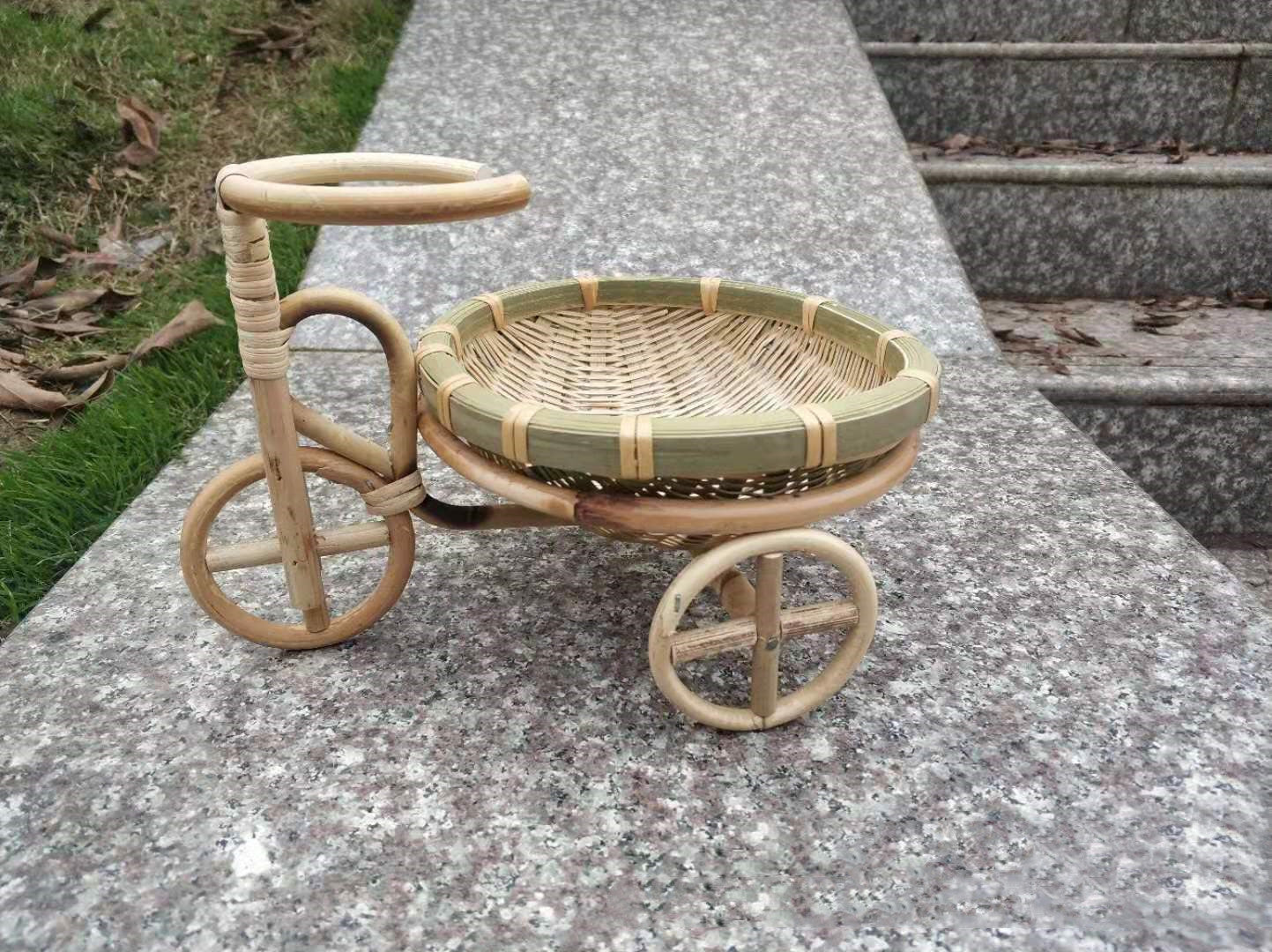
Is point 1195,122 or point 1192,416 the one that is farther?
point 1195,122

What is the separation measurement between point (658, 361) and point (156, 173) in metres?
1.86

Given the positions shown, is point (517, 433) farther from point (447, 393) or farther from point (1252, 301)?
point (1252, 301)

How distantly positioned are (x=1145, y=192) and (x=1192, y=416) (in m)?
0.78

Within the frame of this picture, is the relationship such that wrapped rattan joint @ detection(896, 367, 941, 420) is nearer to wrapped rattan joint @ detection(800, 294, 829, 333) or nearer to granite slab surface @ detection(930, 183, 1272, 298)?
wrapped rattan joint @ detection(800, 294, 829, 333)

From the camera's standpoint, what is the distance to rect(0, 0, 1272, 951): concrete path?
3.20ft

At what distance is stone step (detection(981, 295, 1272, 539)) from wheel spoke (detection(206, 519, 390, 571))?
147 cm

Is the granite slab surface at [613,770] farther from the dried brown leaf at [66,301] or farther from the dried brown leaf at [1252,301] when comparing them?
the dried brown leaf at [1252,301]

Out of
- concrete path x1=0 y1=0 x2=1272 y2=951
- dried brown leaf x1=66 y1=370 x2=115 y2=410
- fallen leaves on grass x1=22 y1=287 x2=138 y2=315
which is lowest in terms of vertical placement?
concrete path x1=0 y1=0 x2=1272 y2=951

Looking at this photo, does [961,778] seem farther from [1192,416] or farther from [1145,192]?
[1145,192]

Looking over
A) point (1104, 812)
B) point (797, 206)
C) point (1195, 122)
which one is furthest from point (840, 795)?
point (1195, 122)

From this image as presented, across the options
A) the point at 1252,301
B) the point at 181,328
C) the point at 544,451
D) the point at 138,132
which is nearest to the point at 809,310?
the point at 544,451

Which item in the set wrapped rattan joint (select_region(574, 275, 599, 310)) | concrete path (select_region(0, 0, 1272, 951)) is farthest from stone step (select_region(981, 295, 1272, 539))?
wrapped rattan joint (select_region(574, 275, 599, 310))

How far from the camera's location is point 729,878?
101 cm

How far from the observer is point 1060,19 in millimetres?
3488
